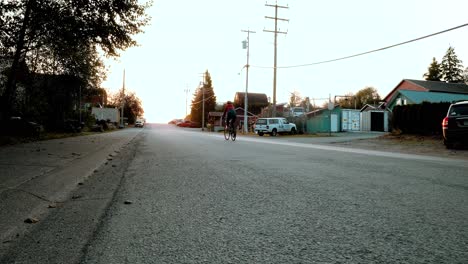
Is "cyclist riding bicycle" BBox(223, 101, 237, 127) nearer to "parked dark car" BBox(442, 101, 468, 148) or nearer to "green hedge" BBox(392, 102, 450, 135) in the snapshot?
"parked dark car" BBox(442, 101, 468, 148)

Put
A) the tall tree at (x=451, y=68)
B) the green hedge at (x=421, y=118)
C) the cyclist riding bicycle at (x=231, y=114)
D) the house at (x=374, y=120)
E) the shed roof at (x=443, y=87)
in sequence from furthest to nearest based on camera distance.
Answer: the tall tree at (x=451, y=68) < the shed roof at (x=443, y=87) < the house at (x=374, y=120) < the green hedge at (x=421, y=118) < the cyclist riding bicycle at (x=231, y=114)

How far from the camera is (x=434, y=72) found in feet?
307

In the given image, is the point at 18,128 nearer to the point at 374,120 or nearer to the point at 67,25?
the point at 67,25

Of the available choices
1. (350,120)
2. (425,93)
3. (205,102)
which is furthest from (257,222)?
(205,102)

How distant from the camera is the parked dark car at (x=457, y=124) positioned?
14344 mm

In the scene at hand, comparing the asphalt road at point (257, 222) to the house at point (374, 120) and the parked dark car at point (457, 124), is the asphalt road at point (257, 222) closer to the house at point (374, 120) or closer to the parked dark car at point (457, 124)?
the parked dark car at point (457, 124)

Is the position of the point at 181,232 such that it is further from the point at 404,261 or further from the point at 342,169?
the point at 342,169

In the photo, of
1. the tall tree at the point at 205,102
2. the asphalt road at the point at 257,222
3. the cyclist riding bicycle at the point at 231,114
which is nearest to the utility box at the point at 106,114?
the tall tree at the point at 205,102

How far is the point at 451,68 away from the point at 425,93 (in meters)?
51.4

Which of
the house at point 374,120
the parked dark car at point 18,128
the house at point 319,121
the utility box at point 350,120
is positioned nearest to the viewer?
the parked dark car at point 18,128

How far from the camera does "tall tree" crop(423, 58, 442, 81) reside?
306ft

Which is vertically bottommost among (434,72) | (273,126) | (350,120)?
(273,126)

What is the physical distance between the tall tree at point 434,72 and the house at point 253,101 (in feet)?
138

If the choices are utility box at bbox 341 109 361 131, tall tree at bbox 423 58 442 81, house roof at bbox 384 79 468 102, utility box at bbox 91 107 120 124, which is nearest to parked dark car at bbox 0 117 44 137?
utility box at bbox 341 109 361 131
